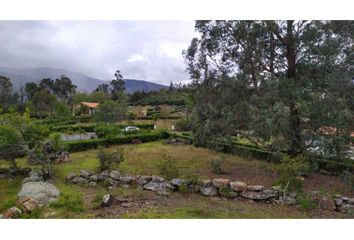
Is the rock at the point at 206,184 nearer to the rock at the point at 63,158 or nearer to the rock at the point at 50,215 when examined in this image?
the rock at the point at 50,215

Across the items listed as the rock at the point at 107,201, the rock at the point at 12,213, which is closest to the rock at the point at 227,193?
the rock at the point at 107,201

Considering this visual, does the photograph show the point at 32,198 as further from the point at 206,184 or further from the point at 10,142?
the point at 206,184

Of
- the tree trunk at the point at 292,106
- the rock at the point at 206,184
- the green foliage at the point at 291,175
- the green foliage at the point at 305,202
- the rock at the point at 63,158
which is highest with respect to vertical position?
the tree trunk at the point at 292,106

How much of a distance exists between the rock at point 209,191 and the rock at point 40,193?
367 centimetres

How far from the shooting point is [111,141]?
17.2m

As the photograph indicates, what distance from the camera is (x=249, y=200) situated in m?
7.66

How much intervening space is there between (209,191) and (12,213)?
4.57 metres

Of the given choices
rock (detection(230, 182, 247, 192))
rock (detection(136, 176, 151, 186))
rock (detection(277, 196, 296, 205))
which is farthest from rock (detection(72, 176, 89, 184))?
rock (detection(277, 196, 296, 205))

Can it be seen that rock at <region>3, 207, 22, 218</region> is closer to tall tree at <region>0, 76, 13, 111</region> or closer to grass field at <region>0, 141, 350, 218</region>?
grass field at <region>0, 141, 350, 218</region>

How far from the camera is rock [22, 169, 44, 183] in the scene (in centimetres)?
878

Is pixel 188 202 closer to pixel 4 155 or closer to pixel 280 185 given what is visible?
pixel 280 185

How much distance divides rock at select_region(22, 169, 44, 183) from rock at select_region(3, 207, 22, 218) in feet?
8.99

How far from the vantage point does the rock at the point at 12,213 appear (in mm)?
5891

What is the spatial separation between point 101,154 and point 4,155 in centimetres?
310
